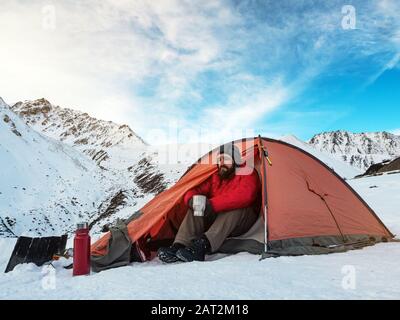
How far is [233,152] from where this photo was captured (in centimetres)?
527

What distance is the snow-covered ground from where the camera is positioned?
2990 millimetres

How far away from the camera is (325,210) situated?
526cm

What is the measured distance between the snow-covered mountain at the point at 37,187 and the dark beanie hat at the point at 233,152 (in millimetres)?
12059

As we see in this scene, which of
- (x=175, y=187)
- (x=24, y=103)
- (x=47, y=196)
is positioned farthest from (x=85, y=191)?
(x=24, y=103)

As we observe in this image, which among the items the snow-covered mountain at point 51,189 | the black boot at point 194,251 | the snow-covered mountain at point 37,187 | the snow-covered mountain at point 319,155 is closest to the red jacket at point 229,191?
the black boot at point 194,251

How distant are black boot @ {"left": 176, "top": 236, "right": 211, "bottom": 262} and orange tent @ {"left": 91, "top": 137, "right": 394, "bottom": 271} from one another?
67cm

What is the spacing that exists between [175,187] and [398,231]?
3898 millimetres

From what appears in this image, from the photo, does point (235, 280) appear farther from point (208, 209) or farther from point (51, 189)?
point (51, 189)

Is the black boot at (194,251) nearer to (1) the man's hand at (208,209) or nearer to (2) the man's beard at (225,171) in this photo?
(1) the man's hand at (208,209)

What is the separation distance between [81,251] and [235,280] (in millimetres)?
1869

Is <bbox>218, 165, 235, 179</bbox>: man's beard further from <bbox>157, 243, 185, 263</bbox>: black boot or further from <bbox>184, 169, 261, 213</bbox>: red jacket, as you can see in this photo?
<bbox>157, 243, 185, 263</bbox>: black boot

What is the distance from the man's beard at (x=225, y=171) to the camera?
5.23 m

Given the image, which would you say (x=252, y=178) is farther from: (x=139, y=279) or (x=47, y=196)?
(x=47, y=196)

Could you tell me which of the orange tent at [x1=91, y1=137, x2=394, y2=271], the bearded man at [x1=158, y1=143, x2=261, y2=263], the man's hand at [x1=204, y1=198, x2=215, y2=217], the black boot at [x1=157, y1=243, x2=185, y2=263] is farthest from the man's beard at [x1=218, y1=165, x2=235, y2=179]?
the black boot at [x1=157, y1=243, x2=185, y2=263]
